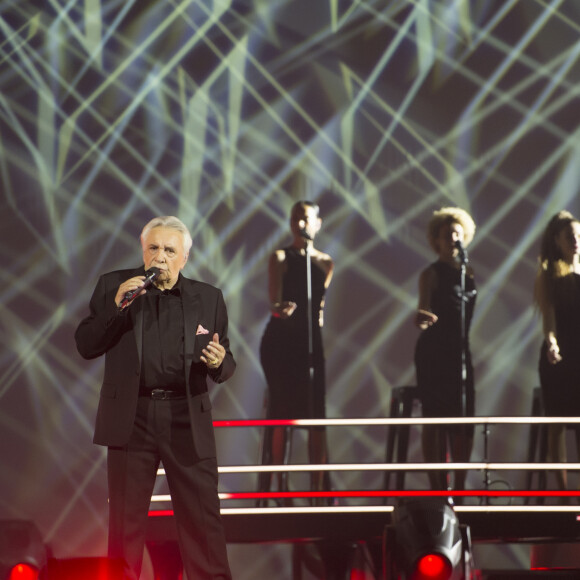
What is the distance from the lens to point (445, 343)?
460cm

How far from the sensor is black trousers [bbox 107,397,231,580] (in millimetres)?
3049

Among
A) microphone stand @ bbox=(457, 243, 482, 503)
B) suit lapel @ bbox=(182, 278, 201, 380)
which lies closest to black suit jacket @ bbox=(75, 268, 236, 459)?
suit lapel @ bbox=(182, 278, 201, 380)

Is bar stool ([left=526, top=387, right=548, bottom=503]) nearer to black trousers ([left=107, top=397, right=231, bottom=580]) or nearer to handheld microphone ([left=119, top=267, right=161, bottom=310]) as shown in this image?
black trousers ([left=107, top=397, right=231, bottom=580])

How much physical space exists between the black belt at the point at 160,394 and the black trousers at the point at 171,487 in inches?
0.6

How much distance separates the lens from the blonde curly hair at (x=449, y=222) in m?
4.63

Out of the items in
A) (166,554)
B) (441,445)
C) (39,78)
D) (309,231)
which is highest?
(39,78)

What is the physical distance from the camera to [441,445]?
452 cm

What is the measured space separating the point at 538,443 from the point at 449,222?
1319 millimetres

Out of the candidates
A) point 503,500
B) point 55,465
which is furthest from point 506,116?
point 55,465

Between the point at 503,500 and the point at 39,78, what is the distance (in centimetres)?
348

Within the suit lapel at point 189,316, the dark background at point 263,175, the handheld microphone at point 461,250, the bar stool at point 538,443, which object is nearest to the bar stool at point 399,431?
the dark background at point 263,175

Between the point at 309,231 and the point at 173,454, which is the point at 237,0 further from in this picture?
the point at 173,454

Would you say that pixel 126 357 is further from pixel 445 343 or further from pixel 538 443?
pixel 538 443

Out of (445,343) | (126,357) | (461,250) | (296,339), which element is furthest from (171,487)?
(461,250)
